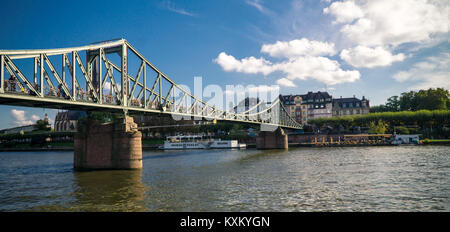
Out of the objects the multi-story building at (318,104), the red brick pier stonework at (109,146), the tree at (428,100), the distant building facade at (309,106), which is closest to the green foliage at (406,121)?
the tree at (428,100)

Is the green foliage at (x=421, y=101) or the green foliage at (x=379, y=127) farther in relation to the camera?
the green foliage at (x=421, y=101)

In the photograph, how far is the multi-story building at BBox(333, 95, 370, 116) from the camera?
452ft

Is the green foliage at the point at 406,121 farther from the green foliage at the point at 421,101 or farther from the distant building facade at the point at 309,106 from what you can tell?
the distant building facade at the point at 309,106

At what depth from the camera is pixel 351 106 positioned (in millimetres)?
139625

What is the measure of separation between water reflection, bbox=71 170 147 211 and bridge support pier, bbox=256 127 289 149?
67.0 m

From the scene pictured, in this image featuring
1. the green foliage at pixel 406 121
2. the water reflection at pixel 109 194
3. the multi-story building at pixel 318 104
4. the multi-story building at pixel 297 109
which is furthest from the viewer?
the multi-story building at pixel 297 109

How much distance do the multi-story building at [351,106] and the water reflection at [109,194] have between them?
426 feet

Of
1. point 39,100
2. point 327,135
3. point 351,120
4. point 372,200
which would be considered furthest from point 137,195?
point 351,120

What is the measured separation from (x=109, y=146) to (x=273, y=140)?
62.6 meters

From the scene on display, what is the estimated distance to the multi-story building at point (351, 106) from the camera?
138 m

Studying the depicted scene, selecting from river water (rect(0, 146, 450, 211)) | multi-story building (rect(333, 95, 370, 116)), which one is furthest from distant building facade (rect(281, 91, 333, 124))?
river water (rect(0, 146, 450, 211))

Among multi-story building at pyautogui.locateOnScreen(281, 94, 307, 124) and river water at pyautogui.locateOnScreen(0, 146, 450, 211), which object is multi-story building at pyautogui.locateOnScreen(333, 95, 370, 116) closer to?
multi-story building at pyautogui.locateOnScreen(281, 94, 307, 124)
